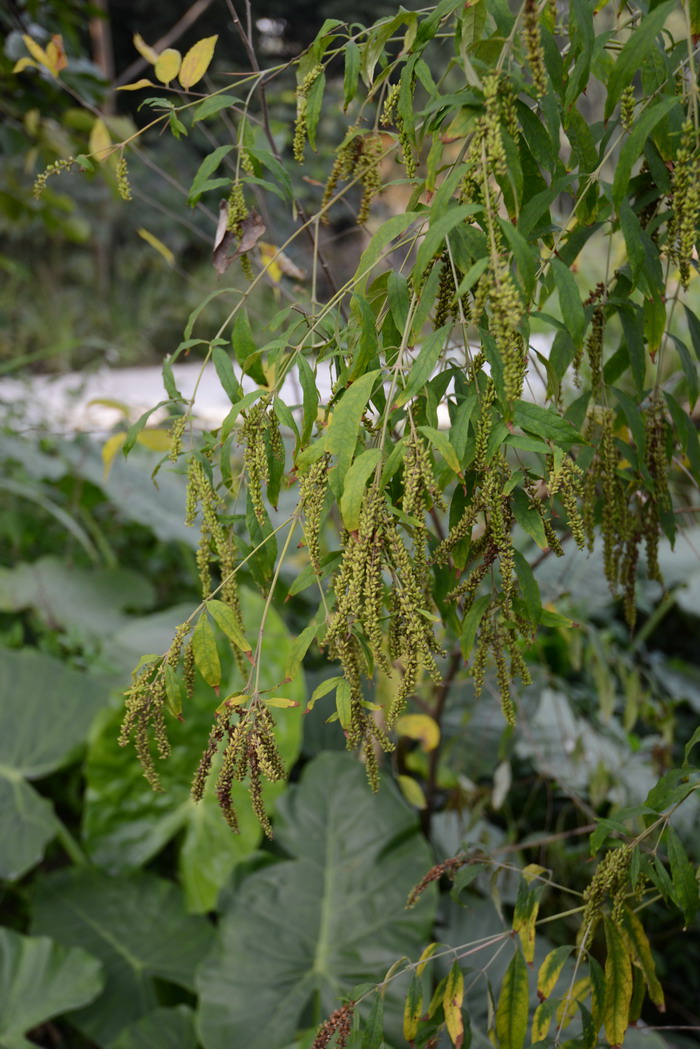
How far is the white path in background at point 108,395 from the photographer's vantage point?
6.69 feet

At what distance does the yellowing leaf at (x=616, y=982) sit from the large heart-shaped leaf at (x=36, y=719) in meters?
1.00

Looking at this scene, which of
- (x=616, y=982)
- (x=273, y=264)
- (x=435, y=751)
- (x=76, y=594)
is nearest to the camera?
(x=616, y=982)

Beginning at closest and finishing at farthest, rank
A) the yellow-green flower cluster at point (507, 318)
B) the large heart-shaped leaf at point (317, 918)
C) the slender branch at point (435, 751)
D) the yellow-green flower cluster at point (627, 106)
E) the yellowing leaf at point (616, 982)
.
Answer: the yellow-green flower cluster at point (507, 318)
the yellow-green flower cluster at point (627, 106)
the yellowing leaf at point (616, 982)
the large heart-shaped leaf at point (317, 918)
the slender branch at point (435, 751)

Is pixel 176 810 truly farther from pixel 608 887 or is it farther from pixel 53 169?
pixel 53 169

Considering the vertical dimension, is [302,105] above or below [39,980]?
above

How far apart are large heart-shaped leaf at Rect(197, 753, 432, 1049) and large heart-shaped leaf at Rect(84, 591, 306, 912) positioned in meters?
0.11

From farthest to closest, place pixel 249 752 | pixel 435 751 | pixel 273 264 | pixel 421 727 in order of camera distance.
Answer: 1. pixel 435 751
2. pixel 421 727
3. pixel 273 264
4. pixel 249 752

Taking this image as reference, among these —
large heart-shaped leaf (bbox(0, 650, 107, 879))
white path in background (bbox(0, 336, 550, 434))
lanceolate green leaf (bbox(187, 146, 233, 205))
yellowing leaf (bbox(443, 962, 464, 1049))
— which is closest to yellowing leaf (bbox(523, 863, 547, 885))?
yellowing leaf (bbox(443, 962, 464, 1049))

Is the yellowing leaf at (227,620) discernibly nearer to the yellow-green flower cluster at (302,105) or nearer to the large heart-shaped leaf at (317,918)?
the yellow-green flower cluster at (302,105)

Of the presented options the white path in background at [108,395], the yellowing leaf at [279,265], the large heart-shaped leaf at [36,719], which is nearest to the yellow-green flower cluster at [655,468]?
the white path in background at [108,395]

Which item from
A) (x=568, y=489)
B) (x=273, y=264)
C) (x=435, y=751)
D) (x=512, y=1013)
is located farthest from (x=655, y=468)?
(x=435, y=751)

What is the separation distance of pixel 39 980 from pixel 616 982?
0.94 meters

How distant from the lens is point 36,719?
59.9 inches

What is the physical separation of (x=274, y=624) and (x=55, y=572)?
2.28ft
